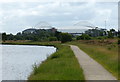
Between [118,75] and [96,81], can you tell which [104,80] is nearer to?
[96,81]

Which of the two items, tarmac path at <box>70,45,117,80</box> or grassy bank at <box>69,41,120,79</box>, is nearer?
tarmac path at <box>70,45,117,80</box>

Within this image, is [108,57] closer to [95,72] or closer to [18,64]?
[95,72]

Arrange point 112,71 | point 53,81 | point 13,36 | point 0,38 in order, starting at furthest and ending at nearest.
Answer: point 13,36, point 0,38, point 112,71, point 53,81

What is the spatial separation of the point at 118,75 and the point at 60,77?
364 cm

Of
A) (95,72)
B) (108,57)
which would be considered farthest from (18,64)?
(95,72)

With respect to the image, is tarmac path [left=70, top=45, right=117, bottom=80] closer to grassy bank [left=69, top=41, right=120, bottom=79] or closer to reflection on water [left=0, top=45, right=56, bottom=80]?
grassy bank [left=69, top=41, right=120, bottom=79]

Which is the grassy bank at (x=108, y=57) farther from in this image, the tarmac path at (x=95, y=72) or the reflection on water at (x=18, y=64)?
the reflection on water at (x=18, y=64)

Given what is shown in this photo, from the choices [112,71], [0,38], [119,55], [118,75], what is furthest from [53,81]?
[0,38]

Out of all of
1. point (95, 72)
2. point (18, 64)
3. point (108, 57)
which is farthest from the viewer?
A: point (18, 64)

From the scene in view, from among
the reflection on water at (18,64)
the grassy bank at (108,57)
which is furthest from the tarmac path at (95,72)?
the reflection on water at (18,64)

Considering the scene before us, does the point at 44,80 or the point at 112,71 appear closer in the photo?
the point at 44,80

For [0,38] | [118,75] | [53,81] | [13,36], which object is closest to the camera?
[53,81]

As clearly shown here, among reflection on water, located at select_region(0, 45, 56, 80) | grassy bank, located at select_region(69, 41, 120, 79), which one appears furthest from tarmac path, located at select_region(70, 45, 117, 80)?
reflection on water, located at select_region(0, 45, 56, 80)

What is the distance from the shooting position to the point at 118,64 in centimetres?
1825
